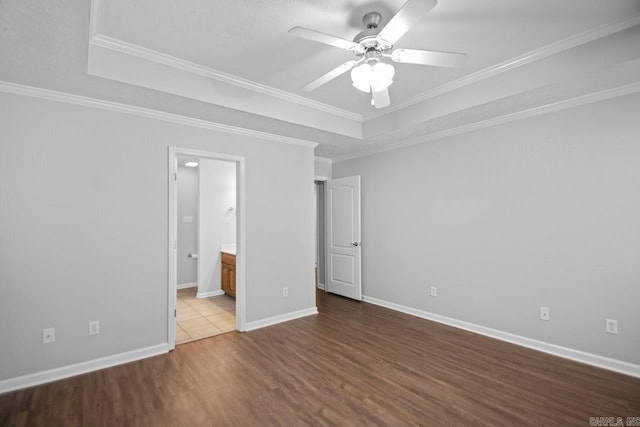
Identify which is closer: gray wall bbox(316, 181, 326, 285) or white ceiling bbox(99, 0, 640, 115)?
white ceiling bbox(99, 0, 640, 115)

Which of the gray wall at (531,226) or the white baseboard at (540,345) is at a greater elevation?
the gray wall at (531,226)

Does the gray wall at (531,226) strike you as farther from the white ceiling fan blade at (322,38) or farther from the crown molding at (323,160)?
the white ceiling fan blade at (322,38)

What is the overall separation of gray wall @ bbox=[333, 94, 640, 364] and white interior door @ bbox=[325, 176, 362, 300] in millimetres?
Result: 590

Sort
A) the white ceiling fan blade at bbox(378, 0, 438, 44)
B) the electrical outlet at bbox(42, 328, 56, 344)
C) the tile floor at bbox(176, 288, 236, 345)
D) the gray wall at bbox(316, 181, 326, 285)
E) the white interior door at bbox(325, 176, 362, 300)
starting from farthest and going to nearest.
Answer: the gray wall at bbox(316, 181, 326, 285)
the white interior door at bbox(325, 176, 362, 300)
the tile floor at bbox(176, 288, 236, 345)
the electrical outlet at bbox(42, 328, 56, 344)
the white ceiling fan blade at bbox(378, 0, 438, 44)

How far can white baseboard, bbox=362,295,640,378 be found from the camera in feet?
8.84

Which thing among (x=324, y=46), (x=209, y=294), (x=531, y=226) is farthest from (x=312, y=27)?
(x=209, y=294)

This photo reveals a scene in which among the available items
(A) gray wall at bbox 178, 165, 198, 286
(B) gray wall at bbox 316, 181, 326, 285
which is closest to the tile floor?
(A) gray wall at bbox 178, 165, 198, 286

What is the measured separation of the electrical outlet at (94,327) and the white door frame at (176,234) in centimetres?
60

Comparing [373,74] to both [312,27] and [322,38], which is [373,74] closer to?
[322,38]

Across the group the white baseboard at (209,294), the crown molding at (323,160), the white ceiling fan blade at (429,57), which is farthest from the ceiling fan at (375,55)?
the white baseboard at (209,294)

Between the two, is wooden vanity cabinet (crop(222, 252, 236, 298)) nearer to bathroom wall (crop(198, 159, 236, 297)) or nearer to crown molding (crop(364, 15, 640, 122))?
bathroom wall (crop(198, 159, 236, 297))

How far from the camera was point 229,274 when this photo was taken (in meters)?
5.28

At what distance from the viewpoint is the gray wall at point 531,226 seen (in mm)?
2742

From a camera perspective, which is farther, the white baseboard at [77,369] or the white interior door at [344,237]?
the white interior door at [344,237]
